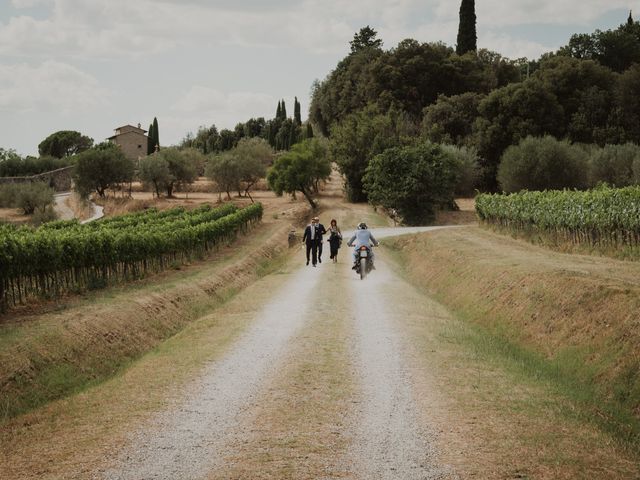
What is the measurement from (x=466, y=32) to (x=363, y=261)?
9110 cm

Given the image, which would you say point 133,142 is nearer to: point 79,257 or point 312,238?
point 312,238

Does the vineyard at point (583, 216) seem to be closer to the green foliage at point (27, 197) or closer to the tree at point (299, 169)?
the tree at point (299, 169)

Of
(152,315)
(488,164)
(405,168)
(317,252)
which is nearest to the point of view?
(152,315)

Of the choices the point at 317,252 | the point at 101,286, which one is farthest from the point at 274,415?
the point at 317,252

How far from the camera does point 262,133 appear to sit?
17438 cm

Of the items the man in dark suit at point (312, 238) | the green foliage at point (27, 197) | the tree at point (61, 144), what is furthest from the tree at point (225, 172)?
the tree at point (61, 144)

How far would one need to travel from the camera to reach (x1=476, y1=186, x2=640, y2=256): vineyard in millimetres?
30594

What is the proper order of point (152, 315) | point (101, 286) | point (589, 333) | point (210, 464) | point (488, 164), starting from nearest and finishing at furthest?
1. point (210, 464)
2. point (589, 333)
3. point (152, 315)
4. point (101, 286)
5. point (488, 164)

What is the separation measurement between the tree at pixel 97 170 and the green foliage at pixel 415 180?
4602cm

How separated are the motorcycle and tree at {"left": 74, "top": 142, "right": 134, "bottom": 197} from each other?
78168mm

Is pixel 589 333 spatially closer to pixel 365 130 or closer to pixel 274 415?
pixel 274 415

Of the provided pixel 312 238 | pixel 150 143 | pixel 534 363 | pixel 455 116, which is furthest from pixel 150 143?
pixel 534 363

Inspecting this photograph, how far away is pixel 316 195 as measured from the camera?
95062 mm

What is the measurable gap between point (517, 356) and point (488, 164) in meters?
72.8
